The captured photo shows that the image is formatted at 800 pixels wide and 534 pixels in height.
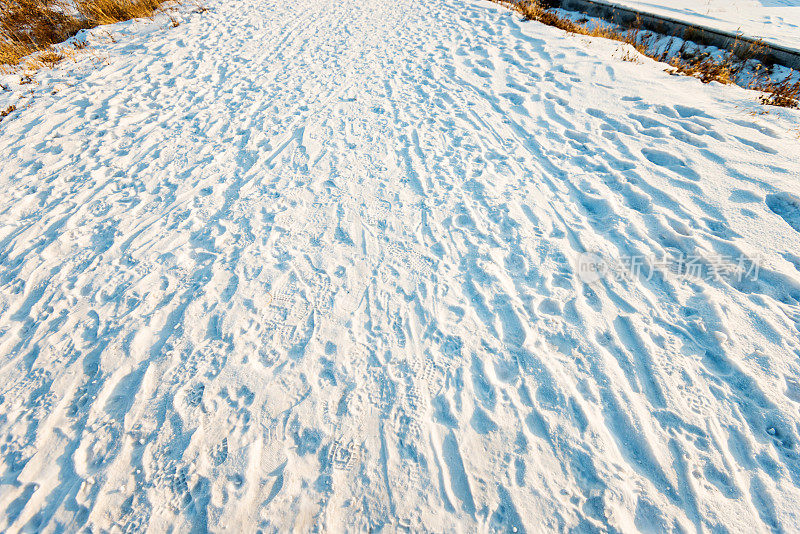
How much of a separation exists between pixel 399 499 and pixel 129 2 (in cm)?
1179

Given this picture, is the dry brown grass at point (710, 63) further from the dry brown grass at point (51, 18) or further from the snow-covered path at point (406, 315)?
the dry brown grass at point (51, 18)

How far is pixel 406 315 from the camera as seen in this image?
260 cm

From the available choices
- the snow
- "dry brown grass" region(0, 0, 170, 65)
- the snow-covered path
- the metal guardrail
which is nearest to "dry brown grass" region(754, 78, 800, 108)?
the snow-covered path

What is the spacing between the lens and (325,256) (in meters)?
3.06

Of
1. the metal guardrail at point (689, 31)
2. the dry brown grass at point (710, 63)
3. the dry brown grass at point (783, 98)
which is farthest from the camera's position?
the metal guardrail at point (689, 31)

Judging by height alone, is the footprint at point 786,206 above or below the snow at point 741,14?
below

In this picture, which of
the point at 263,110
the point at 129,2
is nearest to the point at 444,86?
the point at 263,110

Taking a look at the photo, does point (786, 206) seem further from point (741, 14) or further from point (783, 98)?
point (741, 14)

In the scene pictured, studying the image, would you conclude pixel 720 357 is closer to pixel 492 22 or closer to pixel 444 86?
pixel 444 86

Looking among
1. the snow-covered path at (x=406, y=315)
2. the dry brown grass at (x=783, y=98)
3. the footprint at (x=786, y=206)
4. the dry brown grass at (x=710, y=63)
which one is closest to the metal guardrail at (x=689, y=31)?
the dry brown grass at (x=710, y=63)

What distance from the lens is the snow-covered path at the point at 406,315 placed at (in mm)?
1846

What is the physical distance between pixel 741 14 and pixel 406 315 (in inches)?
401

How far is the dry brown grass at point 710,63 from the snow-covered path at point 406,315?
1.44 ft

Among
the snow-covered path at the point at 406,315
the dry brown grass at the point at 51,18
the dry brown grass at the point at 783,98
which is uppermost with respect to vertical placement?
the dry brown grass at the point at 51,18
